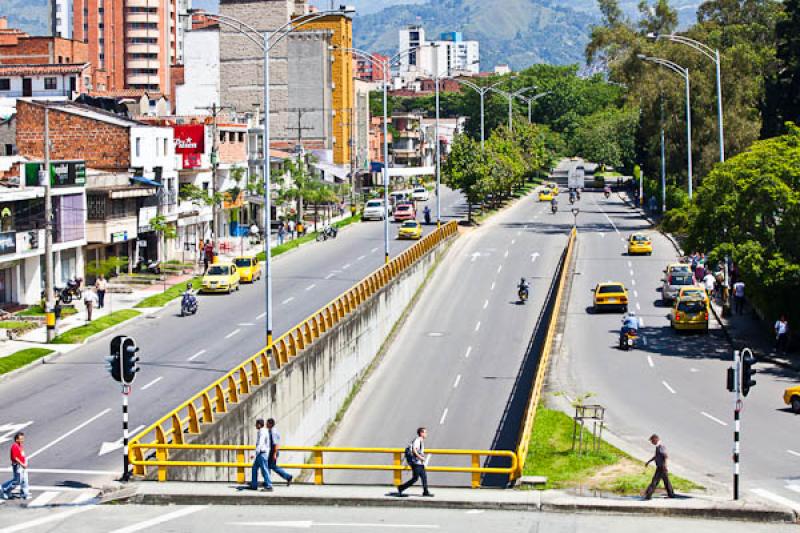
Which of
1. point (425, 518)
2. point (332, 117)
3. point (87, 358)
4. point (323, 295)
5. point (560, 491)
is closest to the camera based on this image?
→ point (425, 518)

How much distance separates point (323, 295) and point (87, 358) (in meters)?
17.1

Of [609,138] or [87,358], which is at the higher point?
[609,138]

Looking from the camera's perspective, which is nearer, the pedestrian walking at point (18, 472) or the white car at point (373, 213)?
the pedestrian walking at point (18, 472)

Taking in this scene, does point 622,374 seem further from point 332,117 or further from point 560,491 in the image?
point 332,117

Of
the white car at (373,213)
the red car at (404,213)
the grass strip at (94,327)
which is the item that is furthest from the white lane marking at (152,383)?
the white car at (373,213)

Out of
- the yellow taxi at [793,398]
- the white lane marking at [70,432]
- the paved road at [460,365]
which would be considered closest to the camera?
the white lane marking at [70,432]

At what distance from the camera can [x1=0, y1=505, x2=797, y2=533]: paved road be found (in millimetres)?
23688

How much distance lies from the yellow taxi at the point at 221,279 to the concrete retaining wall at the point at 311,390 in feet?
26.2

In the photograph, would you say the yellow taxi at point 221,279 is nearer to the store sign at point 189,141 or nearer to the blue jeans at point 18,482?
the store sign at point 189,141

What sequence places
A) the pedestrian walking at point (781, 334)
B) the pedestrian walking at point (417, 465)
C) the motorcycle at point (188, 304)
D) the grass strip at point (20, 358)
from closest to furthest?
the pedestrian walking at point (417, 465), the grass strip at point (20, 358), the pedestrian walking at point (781, 334), the motorcycle at point (188, 304)

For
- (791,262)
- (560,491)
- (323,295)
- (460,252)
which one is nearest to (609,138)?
(460,252)

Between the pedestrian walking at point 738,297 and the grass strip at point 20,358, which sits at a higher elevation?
A: the pedestrian walking at point 738,297

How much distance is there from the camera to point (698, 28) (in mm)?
110562

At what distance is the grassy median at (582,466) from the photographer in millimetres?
27891
